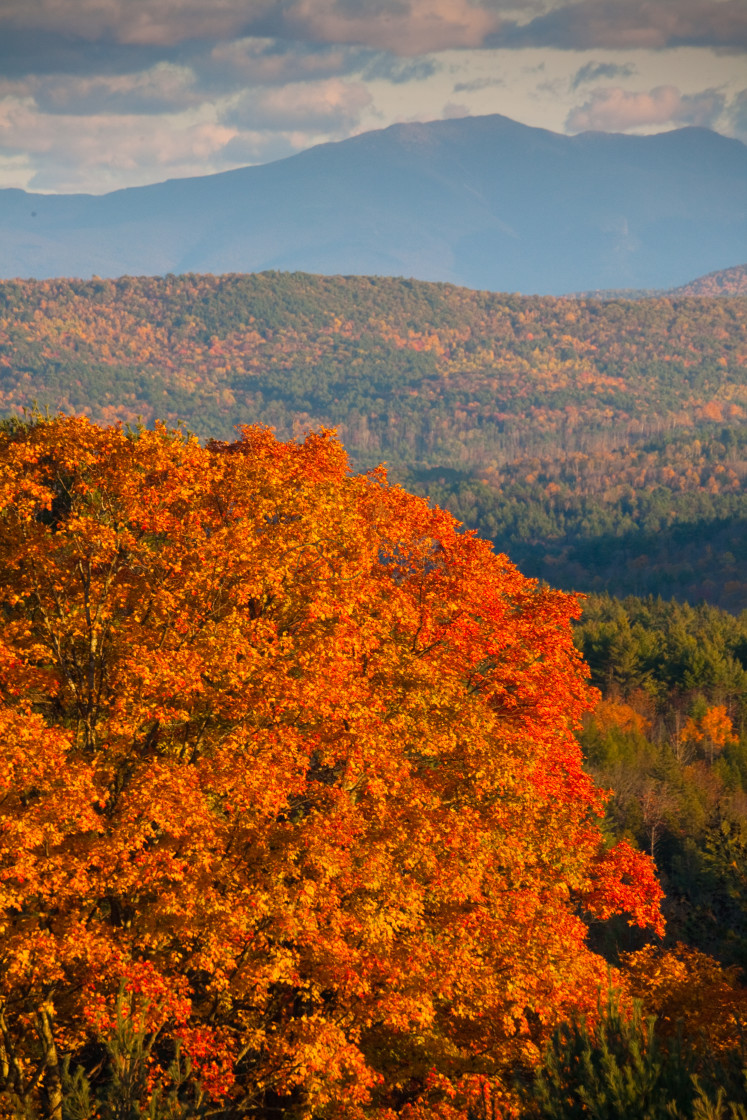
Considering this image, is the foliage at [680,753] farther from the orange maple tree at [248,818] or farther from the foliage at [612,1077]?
the foliage at [612,1077]

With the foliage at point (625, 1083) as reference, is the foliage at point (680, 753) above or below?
below

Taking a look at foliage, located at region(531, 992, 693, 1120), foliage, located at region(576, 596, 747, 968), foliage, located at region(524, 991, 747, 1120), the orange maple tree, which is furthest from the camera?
foliage, located at region(576, 596, 747, 968)

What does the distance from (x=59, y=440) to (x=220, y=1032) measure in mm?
13793

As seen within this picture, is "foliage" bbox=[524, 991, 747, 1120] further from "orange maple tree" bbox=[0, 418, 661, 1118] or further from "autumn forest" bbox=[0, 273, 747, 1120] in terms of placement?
"orange maple tree" bbox=[0, 418, 661, 1118]

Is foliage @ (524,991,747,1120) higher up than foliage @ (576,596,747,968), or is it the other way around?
foliage @ (524,991,747,1120)

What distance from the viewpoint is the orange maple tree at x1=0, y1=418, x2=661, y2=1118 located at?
18578 millimetres

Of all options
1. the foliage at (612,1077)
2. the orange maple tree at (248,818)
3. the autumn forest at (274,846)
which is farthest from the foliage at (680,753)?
the foliage at (612,1077)

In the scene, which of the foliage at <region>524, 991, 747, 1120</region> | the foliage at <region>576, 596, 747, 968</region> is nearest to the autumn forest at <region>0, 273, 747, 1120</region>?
the foliage at <region>524, 991, 747, 1120</region>

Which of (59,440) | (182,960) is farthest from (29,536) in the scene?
(182,960)

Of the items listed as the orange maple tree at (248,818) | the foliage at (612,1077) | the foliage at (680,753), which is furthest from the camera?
the foliage at (680,753)

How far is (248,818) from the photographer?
2027 cm

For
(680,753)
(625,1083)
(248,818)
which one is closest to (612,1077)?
(625,1083)

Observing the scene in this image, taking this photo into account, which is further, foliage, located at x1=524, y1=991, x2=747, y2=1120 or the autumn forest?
the autumn forest

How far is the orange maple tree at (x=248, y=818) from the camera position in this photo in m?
18.6
